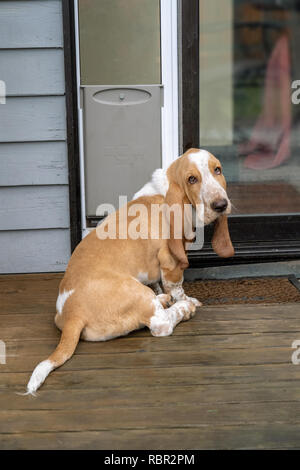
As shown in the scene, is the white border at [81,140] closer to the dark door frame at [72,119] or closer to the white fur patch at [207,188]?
the dark door frame at [72,119]

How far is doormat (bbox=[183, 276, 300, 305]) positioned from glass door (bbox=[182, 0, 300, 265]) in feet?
0.90

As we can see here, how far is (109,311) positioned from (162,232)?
0.55 meters

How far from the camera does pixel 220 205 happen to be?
2.80 m

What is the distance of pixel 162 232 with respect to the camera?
3.07 meters

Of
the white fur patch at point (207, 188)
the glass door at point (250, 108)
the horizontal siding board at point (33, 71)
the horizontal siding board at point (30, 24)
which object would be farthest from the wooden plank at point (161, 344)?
the horizontal siding board at point (30, 24)

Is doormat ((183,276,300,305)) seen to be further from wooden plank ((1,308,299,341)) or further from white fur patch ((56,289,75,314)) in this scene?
white fur patch ((56,289,75,314))

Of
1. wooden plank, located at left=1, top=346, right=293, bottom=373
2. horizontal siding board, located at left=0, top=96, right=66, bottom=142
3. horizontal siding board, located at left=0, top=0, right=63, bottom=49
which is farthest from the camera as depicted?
horizontal siding board, located at left=0, top=96, right=66, bottom=142

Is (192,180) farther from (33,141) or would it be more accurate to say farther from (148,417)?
(33,141)

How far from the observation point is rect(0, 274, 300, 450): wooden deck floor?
2.01 meters

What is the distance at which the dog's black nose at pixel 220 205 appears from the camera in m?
2.80

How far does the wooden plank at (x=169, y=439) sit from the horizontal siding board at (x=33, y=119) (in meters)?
2.19

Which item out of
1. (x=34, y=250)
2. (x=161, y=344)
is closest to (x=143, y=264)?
(x=161, y=344)

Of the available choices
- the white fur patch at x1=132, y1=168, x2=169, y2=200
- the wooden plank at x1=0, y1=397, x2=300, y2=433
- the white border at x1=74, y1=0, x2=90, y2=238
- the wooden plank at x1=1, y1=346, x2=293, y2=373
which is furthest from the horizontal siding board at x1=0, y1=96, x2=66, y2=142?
the wooden plank at x1=0, y1=397, x2=300, y2=433
